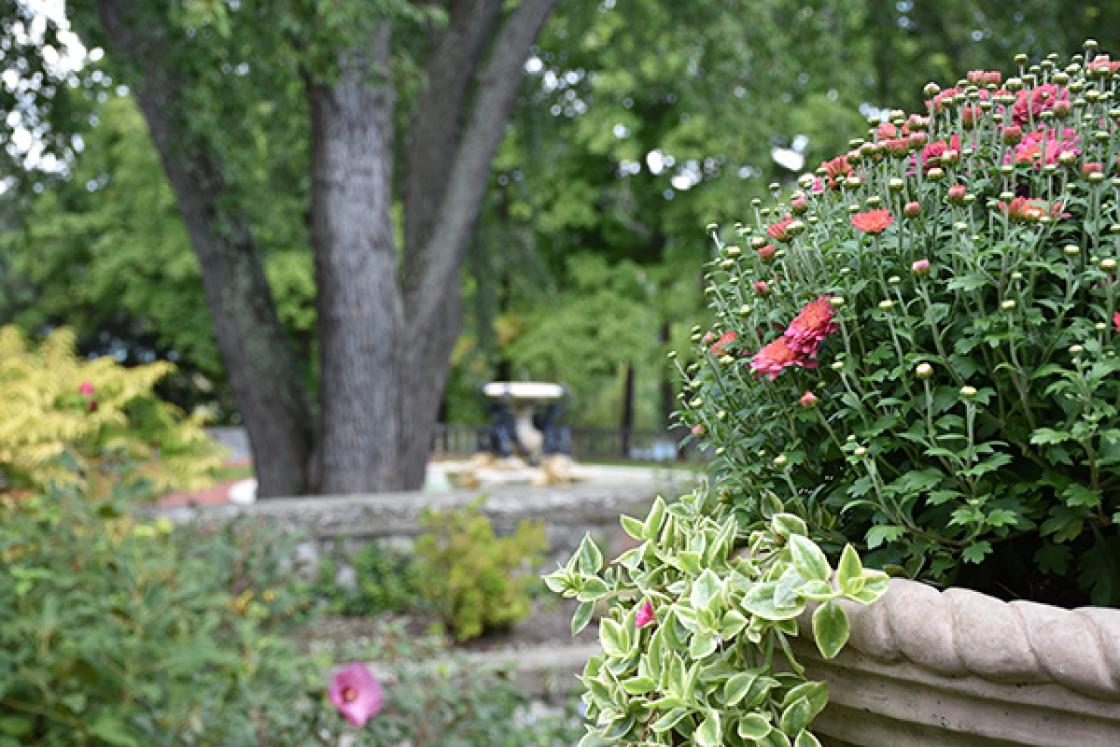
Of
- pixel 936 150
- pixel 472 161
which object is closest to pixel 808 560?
pixel 936 150

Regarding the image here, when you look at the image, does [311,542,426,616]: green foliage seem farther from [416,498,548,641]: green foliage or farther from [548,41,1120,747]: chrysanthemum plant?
[548,41,1120,747]: chrysanthemum plant

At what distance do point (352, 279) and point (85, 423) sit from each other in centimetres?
159

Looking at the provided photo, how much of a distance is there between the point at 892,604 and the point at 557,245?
1726 centimetres

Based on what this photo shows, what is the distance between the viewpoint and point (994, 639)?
0.78m

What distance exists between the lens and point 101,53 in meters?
4.76

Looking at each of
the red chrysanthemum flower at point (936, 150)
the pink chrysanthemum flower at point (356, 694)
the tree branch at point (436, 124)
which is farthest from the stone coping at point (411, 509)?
the red chrysanthemum flower at point (936, 150)

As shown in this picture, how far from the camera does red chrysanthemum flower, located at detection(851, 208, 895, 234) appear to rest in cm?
95

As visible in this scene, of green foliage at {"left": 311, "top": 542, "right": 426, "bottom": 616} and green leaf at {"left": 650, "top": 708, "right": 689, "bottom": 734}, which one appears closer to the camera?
green leaf at {"left": 650, "top": 708, "right": 689, "bottom": 734}

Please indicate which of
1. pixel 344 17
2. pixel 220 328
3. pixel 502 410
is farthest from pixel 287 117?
pixel 502 410

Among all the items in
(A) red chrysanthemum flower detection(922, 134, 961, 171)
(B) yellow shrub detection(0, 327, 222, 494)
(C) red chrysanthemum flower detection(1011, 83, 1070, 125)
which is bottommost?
(B) yellow shrub detection(0, 327, 222, 494)

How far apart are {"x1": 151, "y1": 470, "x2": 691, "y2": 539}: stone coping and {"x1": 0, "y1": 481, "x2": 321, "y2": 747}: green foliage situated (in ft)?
5.18

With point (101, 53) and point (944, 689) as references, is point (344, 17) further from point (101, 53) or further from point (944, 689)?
point (944, 689)

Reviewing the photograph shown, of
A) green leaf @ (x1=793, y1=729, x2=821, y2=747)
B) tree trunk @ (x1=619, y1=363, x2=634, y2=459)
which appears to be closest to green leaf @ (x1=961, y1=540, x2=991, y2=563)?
green leaf @ (x1=793, y1=729, x2=821, y2=747)

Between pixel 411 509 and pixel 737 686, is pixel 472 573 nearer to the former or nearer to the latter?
pixel 411 509
